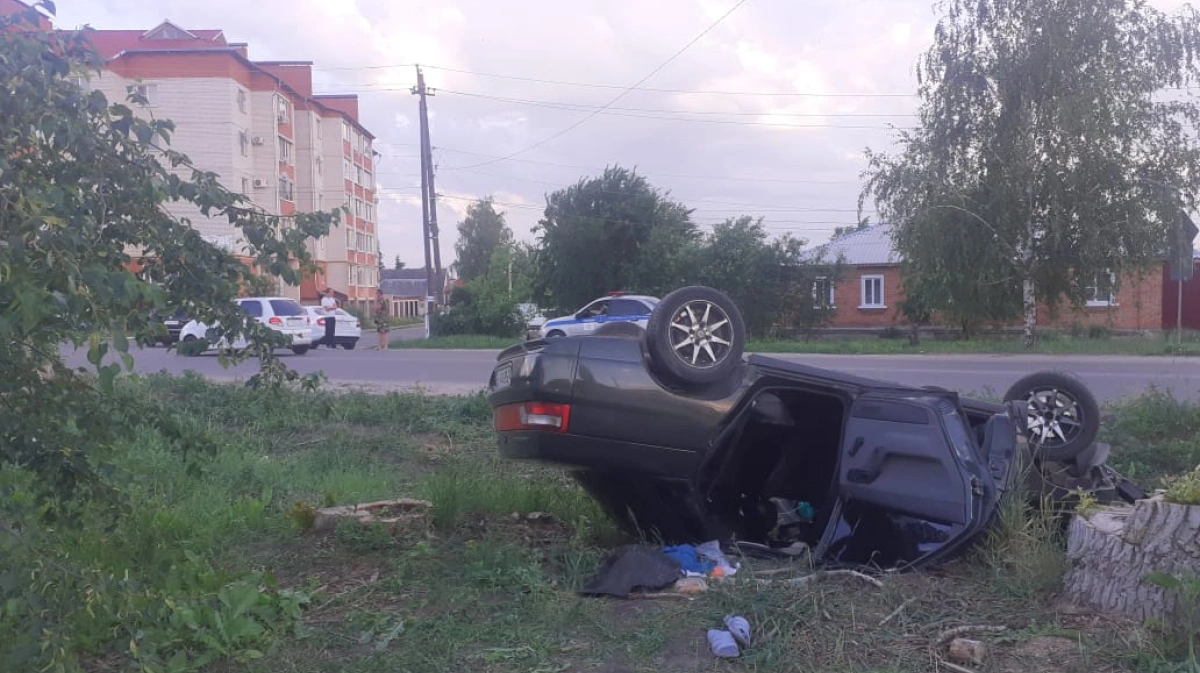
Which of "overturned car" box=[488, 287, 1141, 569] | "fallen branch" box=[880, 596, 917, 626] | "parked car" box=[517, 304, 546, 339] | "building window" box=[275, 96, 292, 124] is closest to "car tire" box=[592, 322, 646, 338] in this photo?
"overturned car" box=[488, 287, 1141, 569]

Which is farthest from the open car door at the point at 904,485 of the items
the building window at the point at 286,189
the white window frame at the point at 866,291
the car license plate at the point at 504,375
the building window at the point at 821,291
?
the building window at the point at 286,189

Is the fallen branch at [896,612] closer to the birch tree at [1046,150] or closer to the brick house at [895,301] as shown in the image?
the birch tree at [1046,150]

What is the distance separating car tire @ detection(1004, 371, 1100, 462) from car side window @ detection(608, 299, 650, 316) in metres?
19.5

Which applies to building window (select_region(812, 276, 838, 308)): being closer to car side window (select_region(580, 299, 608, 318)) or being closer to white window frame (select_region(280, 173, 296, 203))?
car side window (select_region(580, 299, 608, 318))

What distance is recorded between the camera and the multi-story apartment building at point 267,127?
47.4m

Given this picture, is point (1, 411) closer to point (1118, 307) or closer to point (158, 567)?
point (158, 567)

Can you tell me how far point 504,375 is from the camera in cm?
621

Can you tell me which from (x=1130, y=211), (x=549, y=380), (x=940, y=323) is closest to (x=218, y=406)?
(x=549, y=380)

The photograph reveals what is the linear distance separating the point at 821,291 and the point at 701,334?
33.1 m

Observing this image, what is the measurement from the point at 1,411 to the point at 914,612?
389 centimetres

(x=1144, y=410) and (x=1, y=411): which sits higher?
(x=1, y=411)

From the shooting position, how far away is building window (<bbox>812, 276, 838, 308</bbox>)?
3806 cm

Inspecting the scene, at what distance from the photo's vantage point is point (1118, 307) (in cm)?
3975

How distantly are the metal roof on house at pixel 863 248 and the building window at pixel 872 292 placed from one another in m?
0.66
